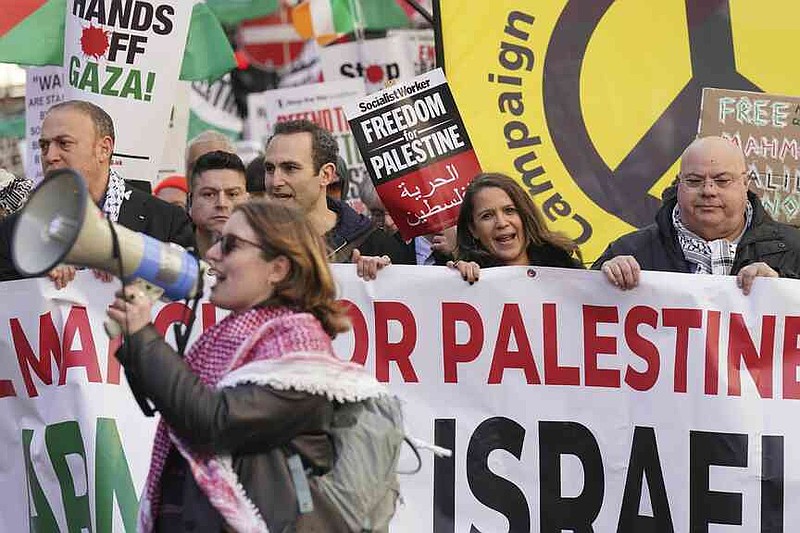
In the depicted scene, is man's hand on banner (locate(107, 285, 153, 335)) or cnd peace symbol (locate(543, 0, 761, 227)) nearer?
man's hand on banner (locate(107, 285, 153, 335))

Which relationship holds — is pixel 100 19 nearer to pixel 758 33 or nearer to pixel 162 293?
pixel 758 33

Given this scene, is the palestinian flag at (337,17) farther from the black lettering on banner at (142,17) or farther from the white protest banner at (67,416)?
→ the white protest banner at (67,416)

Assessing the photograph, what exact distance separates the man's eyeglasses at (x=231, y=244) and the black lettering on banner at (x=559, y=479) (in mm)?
2100

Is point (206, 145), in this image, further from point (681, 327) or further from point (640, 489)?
point (640, 489)

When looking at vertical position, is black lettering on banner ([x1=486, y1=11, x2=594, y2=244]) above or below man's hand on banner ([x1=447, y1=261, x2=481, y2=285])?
above

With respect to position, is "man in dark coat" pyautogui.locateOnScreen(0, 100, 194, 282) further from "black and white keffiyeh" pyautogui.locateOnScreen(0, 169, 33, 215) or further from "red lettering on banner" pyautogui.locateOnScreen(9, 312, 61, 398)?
"red lettering on banner" pyautogui.locateOnScreen(9, 312, 61, 398)

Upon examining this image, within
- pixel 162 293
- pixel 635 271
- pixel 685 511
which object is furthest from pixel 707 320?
pixel 162 293

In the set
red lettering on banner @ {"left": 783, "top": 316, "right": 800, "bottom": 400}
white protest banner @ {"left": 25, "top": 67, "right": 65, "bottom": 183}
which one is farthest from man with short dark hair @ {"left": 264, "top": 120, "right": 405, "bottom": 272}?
white protest banner @ {"left": 25, "top": 67, "right": 65, "bottom": 183}

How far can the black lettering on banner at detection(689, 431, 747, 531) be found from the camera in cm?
568

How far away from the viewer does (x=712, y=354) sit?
18.8 ft

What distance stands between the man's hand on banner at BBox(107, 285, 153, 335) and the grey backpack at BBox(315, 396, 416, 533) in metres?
0.53

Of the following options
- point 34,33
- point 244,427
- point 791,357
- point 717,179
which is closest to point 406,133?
point 717,179

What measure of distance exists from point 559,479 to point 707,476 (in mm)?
490

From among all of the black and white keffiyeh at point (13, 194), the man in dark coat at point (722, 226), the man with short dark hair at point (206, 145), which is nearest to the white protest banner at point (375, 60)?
the man with short dark hair at point (206, 145)
